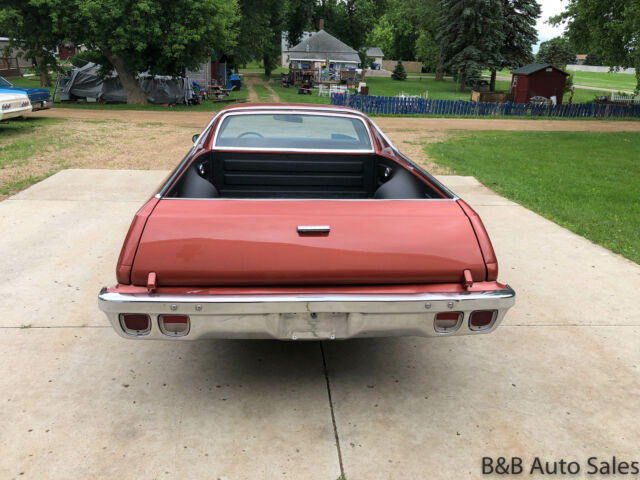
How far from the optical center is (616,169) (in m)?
12.1

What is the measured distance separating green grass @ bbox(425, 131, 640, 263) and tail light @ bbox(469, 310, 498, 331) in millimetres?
3861

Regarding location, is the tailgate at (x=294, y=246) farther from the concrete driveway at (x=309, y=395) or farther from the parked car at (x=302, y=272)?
the concrete driveway at (x=309, y=395)

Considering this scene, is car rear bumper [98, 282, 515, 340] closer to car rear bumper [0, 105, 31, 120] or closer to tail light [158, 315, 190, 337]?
tail light [158, 315, 190, 337]

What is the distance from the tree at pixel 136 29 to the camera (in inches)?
774

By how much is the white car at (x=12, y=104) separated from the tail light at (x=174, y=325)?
12.6 metres

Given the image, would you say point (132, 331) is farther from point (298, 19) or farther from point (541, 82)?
point (298, 19)

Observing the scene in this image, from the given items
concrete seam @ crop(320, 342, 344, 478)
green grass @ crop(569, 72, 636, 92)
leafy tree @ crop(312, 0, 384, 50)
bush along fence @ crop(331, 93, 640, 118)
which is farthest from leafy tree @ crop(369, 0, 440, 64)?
concrete seam @ crop(320, 342, 344, 478)

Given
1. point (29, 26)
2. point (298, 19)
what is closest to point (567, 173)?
point (29, 26)

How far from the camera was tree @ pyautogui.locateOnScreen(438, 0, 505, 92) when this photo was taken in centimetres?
3752

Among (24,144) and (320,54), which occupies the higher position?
(320,54)

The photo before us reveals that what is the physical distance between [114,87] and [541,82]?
79.5 feet

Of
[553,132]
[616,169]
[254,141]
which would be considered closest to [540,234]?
[254,141]

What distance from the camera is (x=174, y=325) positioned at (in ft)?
9.04

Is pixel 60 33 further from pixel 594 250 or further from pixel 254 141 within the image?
pixel 594 250
